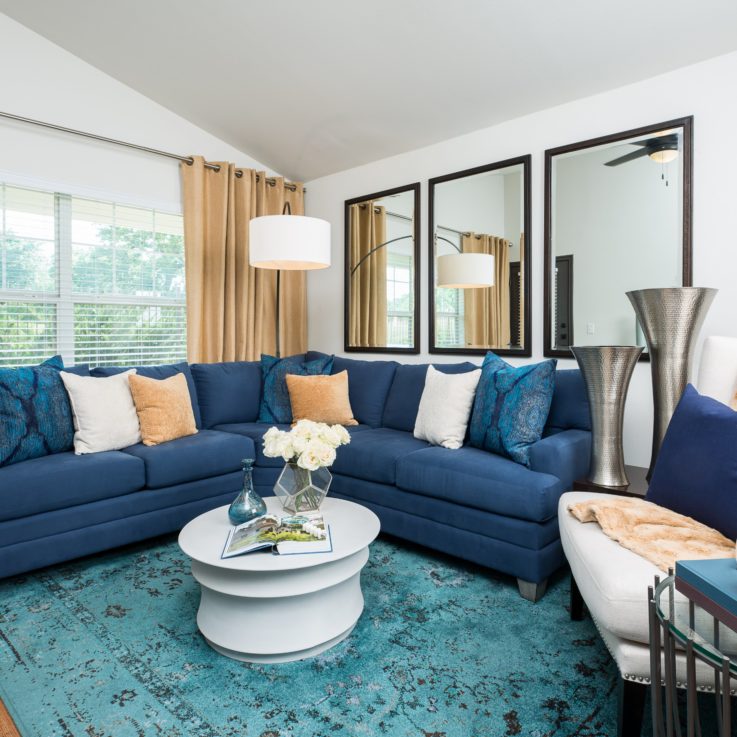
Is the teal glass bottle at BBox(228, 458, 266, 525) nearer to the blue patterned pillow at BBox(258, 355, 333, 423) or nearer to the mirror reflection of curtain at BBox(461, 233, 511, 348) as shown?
the blue patterned pillow at BBox(258, 355, 333, 423)

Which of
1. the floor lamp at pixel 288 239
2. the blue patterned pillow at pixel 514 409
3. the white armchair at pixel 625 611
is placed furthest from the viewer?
the floor lamp at pixel 288 239

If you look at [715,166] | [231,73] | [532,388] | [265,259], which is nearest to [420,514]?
[532,388]

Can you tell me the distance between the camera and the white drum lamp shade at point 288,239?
3205 mm

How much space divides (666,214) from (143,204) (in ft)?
10.8

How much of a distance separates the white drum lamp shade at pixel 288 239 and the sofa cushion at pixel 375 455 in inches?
43.5

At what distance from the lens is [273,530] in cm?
193

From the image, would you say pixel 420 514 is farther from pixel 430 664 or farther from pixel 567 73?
pixel 567 73

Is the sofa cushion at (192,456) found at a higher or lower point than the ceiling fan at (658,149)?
lower

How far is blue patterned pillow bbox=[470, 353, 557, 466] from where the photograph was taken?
2.57 meters

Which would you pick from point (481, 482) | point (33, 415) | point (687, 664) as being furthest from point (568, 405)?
point (33, 415)

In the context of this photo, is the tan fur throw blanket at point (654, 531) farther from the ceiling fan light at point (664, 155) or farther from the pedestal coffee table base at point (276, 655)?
the ceiling fan light at point (664, 155)

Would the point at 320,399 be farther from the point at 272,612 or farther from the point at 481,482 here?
the point at 272,612

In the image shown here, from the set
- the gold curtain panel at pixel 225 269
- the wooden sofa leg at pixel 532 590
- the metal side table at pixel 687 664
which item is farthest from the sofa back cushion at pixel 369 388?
the metal side table at pixel 687 664

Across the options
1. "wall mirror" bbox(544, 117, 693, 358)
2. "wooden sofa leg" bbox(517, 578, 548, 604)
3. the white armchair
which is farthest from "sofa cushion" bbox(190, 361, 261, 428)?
the white armchair
